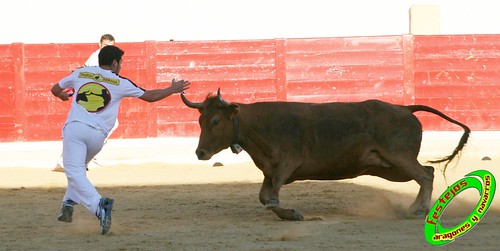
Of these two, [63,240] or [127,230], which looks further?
[127,230]

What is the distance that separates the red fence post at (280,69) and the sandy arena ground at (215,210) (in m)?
2.58

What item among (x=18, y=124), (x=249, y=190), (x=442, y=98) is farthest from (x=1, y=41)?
(x=249, y=190)

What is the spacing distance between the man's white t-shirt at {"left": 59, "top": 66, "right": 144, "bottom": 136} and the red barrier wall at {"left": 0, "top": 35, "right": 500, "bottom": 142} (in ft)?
28.3

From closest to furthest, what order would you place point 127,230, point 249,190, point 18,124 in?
point 127,230 → point 249,190 → point 18,124

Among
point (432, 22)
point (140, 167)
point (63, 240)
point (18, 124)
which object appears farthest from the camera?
point (432, 22)

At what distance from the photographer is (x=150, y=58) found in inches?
643

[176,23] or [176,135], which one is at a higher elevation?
[176,23]

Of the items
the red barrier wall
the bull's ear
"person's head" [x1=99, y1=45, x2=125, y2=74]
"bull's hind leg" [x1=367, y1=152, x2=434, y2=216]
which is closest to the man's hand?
"person's head" [x1=99, y1=45, x2=125, y2=74]

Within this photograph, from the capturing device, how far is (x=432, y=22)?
18.2 meters

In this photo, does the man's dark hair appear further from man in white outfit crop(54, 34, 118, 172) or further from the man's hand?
man in white outfit crop(54, 34, 118, 172)

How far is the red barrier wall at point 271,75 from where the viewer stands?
53.0 feet

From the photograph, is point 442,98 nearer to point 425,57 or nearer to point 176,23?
point 425,57

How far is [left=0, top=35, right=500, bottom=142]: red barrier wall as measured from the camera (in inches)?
636

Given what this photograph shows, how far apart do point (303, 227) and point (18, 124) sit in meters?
9.50
